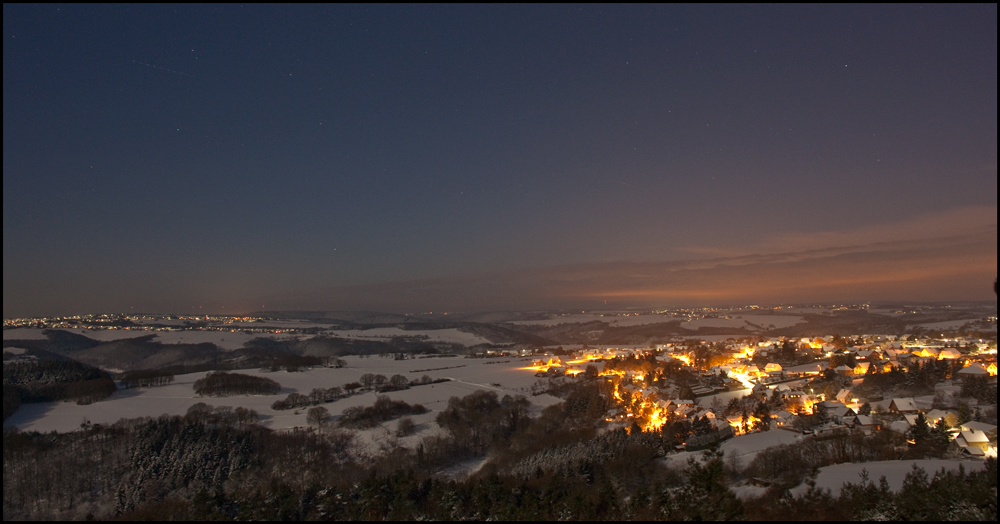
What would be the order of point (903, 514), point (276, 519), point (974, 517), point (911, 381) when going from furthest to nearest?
point (911, 381)
point (276, 519)
point (903, 514)
point (974, 517)

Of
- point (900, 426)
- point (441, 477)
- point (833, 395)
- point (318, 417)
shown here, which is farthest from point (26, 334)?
point (900, 426)

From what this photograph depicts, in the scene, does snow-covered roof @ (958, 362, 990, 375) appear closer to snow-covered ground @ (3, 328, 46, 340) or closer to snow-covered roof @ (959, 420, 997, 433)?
snow-covered roof @ (959, 420, 997, 433)

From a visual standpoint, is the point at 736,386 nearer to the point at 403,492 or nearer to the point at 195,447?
the point at 403,492

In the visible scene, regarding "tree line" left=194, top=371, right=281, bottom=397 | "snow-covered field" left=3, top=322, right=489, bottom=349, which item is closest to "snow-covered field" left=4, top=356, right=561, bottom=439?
"tree line" left=194, top=371, right=281, bottom=397

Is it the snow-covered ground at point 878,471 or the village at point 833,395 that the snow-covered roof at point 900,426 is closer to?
the village at point 833,395

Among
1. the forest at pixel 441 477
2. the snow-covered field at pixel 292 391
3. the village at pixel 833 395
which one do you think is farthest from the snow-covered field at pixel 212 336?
the village at pixel 833 395

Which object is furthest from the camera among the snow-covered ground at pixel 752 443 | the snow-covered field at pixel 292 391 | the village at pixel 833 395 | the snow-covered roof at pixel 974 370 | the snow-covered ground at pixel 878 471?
the snow-covered field at pixel 292 391

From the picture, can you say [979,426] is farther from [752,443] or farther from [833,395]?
[833,395]

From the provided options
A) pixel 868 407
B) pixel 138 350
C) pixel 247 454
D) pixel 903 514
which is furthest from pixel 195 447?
pixel 138 350
